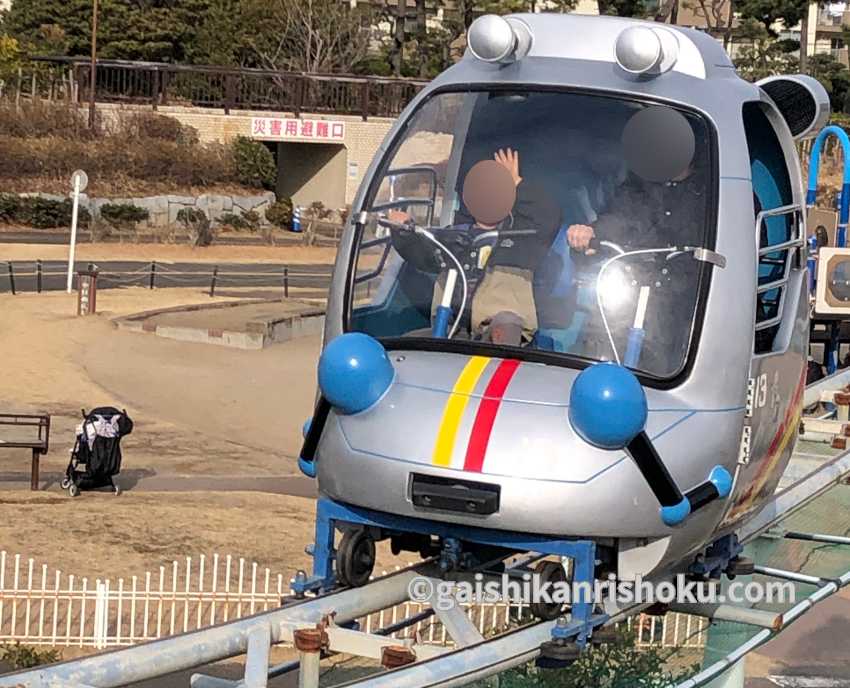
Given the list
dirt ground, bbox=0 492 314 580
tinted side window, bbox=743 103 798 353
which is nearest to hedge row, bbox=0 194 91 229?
dirt ground, bbox=0 492 314 580

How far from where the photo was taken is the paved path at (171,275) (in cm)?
3625

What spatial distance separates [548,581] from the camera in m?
5.48

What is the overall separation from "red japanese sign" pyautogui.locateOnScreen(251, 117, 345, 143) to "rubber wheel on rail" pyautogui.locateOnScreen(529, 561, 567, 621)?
5301 cm

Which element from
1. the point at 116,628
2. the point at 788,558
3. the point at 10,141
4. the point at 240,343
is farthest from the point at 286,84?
the point at 788,558

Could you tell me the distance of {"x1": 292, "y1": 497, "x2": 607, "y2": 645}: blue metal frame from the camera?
5316 millimetres

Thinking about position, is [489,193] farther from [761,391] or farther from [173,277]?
[173,277]

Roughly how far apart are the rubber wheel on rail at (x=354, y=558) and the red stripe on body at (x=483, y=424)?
68cm

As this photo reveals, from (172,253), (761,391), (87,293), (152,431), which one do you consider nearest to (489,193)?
(761,391)

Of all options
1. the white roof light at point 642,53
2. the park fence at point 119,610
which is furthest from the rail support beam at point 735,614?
the park fence at point 119,610

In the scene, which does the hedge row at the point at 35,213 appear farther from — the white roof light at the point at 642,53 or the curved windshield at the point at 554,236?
the white roof light at the point at 642,53

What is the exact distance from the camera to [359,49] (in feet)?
225

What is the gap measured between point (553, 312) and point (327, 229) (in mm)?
49459

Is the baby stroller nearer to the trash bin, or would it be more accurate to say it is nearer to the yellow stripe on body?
the yellow stripe on body

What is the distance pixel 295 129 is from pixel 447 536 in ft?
175
